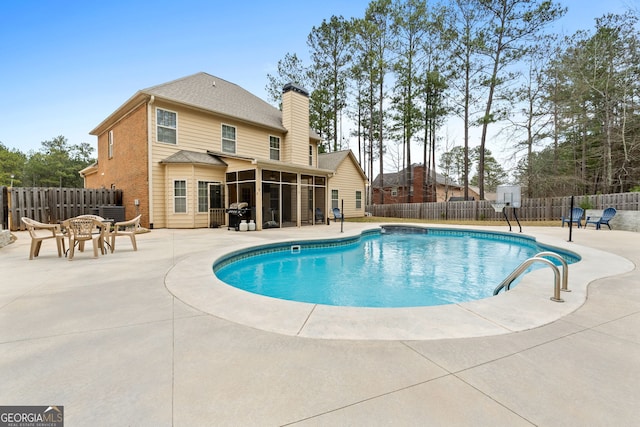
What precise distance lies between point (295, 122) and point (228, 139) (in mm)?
4256

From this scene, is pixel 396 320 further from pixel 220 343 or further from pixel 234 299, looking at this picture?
pixel 234 299

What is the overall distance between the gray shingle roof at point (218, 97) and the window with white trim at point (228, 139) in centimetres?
79

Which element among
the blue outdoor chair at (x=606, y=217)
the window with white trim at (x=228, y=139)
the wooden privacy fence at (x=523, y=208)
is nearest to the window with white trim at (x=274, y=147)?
the window with white trim at (x=228, y=139)

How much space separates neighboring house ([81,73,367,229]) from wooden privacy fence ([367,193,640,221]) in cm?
781

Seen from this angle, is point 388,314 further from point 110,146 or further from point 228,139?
point 110,146

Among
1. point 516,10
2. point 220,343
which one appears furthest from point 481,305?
point 516,10

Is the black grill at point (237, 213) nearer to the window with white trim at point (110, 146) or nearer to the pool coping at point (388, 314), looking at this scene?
the pool coping at point (388, 314)

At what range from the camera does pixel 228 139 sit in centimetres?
1384

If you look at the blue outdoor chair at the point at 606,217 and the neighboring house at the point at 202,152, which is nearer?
the blue outdoor chair at the point at 606,217

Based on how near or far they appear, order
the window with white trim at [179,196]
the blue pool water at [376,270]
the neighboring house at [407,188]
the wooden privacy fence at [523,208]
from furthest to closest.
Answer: the neighboring house at [407,188] → the wooden privacy fence at [523,208] → the window with white trim at [179,196] → the blue pool water at [376,270]

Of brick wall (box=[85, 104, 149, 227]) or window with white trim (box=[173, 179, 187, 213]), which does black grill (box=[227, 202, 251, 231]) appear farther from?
brick wall (box=[85, 104, 149, 227])

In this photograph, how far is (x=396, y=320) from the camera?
2572 mm

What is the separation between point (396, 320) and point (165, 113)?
12995 mm

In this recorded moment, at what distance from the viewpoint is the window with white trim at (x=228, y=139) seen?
13.7 meters
